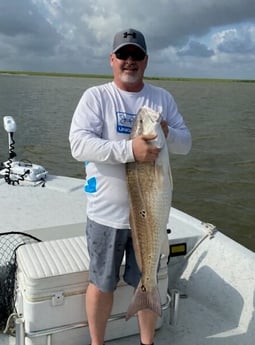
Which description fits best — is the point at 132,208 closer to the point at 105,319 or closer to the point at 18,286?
the point at 105,319

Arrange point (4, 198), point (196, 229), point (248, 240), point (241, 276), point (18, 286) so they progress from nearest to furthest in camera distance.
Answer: point (18, 286), point (241, 276), point (196, 229), point (4, 198), point (248, 240)

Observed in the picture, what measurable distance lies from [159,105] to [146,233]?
0.81m

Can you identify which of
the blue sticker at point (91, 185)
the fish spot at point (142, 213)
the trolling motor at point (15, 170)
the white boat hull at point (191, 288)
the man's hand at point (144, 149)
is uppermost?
the man's hand at point (144, 149)

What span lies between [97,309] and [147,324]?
37 cm

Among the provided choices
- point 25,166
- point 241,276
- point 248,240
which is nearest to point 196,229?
point 241,276

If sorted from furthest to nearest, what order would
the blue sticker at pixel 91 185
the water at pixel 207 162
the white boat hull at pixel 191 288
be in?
the water at pixel 207 162, the white boat hull at pixel 191 288, the blue sticker at pixel 91 185

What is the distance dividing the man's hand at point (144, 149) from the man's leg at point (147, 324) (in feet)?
3.61

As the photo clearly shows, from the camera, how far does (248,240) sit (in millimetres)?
8938

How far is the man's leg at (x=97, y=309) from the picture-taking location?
9.60ft

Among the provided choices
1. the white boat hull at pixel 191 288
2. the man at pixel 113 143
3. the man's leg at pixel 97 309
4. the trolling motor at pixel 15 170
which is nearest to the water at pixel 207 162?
the trolling motor at pixel 15 170

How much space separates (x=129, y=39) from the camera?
2682 millimetres

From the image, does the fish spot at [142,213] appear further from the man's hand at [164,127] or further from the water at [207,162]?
the water at [207,162]

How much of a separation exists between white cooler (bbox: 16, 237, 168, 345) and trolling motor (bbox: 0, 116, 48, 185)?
119 inches

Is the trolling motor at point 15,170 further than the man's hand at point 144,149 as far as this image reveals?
Yes
